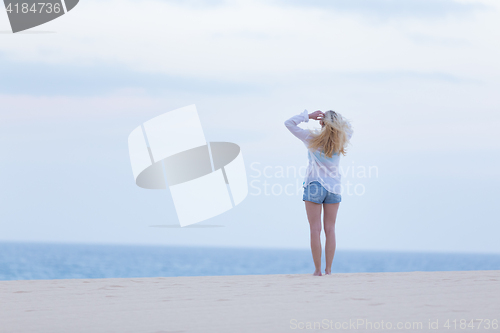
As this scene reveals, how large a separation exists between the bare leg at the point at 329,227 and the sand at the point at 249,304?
37cm

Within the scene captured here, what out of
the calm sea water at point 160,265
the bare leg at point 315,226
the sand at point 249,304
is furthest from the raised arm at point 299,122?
the calm sea water at point 160,265

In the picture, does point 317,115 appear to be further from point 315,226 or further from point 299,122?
point 315,226

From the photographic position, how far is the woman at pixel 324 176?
A: 3885mm

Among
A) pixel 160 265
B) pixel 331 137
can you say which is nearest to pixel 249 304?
pixel 331 137

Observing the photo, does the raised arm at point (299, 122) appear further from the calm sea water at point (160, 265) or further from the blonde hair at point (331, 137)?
the calm sea water at point (160, 265)

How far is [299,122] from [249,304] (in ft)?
6.17

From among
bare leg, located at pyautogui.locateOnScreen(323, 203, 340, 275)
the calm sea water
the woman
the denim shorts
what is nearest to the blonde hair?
the woman

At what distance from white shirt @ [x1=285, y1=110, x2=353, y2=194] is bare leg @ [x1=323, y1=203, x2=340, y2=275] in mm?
141

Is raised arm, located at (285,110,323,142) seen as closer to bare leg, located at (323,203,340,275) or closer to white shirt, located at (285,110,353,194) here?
white shirt, located at (285,110,353,194)

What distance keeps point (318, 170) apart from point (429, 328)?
2020mm

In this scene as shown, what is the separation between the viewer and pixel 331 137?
12.8 ft

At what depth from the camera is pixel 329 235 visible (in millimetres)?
3980

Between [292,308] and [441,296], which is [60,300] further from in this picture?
[441,296]

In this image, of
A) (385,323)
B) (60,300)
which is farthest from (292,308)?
(60,300)
